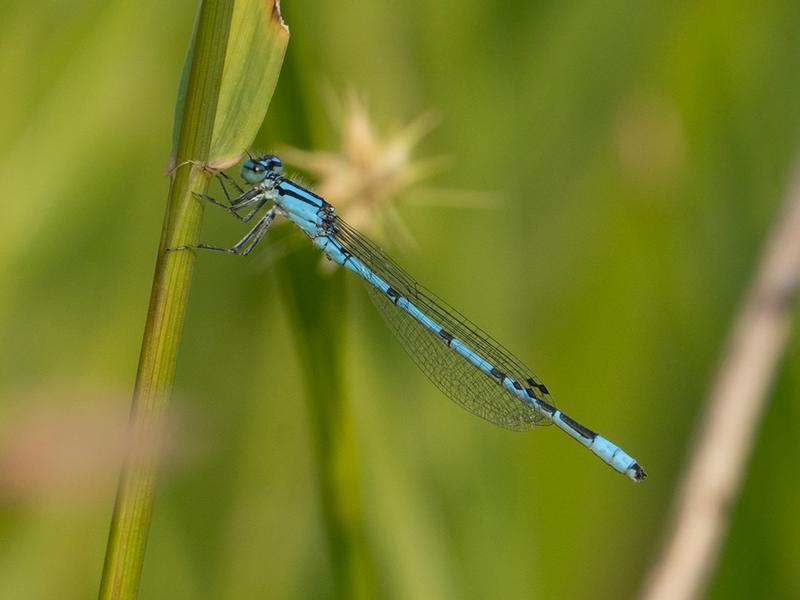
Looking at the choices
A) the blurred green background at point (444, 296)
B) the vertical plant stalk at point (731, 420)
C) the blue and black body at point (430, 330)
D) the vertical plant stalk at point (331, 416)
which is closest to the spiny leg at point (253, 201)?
the blue and black body at point (430, 330)

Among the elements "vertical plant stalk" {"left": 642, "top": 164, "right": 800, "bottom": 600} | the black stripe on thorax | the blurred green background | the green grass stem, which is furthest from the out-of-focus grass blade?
"vertical plant stalk" {"left": 642, "top": 164, "right": 800, "bottom": 600}

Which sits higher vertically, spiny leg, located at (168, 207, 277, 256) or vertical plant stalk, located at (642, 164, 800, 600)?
spiny leg, located at (168, 207, 277, 256)

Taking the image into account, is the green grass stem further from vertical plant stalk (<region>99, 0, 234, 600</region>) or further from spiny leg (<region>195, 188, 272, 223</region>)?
spiny leg (<region>195, 188, 272, 223</region>)

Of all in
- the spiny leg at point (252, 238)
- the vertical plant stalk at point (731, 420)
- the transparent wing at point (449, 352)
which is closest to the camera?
the vertical plant stalk at point (731, 420)

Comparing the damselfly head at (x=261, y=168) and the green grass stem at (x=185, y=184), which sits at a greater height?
the damselfly head at (x=261, y=168)

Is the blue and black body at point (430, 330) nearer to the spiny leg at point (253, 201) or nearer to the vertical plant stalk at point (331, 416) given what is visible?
the spiny leg at point (253, 201)

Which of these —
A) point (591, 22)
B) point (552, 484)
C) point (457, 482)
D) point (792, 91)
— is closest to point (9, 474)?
point (457, 482)

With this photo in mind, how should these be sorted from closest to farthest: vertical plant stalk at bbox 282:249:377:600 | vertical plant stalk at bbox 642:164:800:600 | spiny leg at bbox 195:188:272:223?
vertical plant stalk at bbox 282:249:377:600
vertical plant stalk at bbox 642:164:800:600
spiny leg at bbox 195:188:272:223
